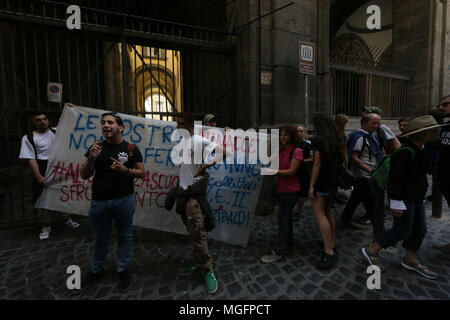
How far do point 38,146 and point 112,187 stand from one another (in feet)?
6.89

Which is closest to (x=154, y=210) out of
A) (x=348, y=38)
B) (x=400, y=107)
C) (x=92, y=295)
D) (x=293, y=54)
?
(x=92, y=295)

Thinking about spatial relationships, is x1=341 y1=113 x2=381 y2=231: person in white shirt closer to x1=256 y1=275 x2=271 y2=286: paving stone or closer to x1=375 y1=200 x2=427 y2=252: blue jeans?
x1=375 y1=200 x2=427 y2=252: blue jeans

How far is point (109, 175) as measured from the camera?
2395 mm

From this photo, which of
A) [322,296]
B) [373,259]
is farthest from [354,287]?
[373,259]

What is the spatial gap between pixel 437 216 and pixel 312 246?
108 inches

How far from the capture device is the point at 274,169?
3.05 metres

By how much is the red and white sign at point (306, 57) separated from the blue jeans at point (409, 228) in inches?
128

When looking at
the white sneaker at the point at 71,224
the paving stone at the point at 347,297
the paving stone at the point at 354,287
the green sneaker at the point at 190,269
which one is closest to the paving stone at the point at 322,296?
the paving stone at the point at 347,297

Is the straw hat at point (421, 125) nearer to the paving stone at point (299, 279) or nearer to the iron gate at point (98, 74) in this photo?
the paving stone at point (299, 279)

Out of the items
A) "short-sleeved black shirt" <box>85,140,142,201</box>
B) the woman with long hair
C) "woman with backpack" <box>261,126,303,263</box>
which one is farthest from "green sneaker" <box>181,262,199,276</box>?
the woman with long hair

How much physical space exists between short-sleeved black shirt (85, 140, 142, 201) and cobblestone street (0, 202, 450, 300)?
1030 mm

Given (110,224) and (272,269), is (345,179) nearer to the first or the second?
(272,269)

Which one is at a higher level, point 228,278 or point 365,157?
point 365,157

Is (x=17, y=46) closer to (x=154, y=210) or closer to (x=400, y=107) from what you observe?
(x=154, y=210)
